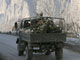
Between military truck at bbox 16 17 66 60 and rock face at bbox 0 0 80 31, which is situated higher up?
rock face at bbox 0 0 80 31

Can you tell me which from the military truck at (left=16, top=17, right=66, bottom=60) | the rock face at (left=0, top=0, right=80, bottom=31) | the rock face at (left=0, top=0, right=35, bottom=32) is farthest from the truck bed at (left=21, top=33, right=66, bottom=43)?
the rock face at (left=0, top=0, right=35, bottom=32)

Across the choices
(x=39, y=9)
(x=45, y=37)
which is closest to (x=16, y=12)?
(x=39, y=9)

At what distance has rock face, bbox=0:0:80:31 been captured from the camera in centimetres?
6841

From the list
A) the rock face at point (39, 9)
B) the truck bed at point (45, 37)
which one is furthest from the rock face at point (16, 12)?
the truck bed at point (45, 37)

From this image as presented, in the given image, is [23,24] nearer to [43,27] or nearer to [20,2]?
[43,27]

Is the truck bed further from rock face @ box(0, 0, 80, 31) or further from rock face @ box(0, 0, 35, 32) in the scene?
rock face @ box(0, 0, 35, 32)

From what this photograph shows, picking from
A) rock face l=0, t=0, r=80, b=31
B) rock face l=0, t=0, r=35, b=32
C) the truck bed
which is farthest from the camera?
rock face l=0, t=0, r=35, b=32

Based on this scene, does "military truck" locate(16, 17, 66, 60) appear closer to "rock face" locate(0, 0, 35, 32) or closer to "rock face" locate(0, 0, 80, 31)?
"rock face" locate(0, 0, 80, 31)

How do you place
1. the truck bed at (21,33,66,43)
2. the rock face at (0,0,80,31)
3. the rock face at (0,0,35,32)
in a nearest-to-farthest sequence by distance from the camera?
the truck bed at (21,33,66,43) → the rock face at (0,0,80,31) → the rock face at (0,0,35,32)

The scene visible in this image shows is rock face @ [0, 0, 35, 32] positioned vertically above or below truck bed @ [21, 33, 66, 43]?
above

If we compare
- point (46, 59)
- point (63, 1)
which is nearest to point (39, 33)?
point (46, 59)

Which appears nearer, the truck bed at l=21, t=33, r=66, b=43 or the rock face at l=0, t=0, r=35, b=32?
the truck bed at l=21, t=33, r=66, b=43

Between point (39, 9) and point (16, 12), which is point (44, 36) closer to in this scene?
point (39, 9)

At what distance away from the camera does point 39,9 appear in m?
78.1
